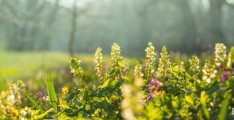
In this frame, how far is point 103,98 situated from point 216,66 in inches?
27.2

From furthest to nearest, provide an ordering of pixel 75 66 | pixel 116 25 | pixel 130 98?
pixel 116 25 < pixel 75 66 < pixel 130 98

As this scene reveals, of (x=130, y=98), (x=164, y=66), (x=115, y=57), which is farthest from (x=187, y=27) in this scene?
(x=130, y=98)

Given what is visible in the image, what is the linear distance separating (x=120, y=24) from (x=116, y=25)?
1.92 m

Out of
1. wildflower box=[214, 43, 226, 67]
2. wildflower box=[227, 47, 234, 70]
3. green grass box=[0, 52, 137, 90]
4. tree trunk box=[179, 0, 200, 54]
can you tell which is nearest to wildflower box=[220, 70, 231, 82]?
wildflower box=[227, 47, 234, 70]

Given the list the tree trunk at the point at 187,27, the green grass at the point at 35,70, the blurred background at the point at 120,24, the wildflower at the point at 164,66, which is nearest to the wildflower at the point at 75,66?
the green grass at the point at 35,70

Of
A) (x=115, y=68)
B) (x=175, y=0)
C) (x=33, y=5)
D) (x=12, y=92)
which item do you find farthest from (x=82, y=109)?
(x=33, y=5)

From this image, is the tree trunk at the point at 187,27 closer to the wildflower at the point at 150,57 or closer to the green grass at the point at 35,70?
the green grass at the point at 35,70

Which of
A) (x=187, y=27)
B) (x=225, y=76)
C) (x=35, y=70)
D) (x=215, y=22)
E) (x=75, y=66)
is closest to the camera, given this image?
(x=225, y=76)

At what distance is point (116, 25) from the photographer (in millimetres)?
78375

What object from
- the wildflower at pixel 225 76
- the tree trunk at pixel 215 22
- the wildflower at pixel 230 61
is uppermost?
the tree trunk at pixel 215 22

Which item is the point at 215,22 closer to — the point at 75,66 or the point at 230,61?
the point at 75,66

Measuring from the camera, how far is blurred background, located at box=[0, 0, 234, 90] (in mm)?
38125

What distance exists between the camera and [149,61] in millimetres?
3152

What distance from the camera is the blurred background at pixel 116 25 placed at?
38125 mm
